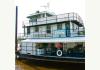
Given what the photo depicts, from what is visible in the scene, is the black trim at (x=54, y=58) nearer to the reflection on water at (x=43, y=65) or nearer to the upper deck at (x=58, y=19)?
the reflection on water at (x=43, y=65)

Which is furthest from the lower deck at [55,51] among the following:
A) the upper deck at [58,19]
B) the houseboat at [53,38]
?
the upper deck at [58,19]

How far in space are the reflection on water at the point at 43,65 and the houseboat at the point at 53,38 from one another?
33 millimetres

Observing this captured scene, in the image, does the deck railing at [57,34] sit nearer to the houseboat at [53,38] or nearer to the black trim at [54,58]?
the houseboat at [53,38]

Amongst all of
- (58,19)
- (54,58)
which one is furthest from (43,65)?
(58,19)

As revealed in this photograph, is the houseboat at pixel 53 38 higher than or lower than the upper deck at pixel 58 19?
lower

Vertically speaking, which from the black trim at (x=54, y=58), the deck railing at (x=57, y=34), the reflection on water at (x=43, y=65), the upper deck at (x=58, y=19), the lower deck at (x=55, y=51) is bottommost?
the reflection on water at (x=43, y=65)

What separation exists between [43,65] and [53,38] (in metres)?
0.22

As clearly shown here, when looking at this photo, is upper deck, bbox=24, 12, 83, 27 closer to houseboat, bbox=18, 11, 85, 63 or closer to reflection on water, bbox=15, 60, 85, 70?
houseboat, bbox=18, 11, 85, 63

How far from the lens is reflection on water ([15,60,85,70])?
1.27 meters

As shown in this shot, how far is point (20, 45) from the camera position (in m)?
1.40

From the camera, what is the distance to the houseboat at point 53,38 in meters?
1.24

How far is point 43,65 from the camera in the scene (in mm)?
1351

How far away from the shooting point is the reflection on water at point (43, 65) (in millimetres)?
1269
